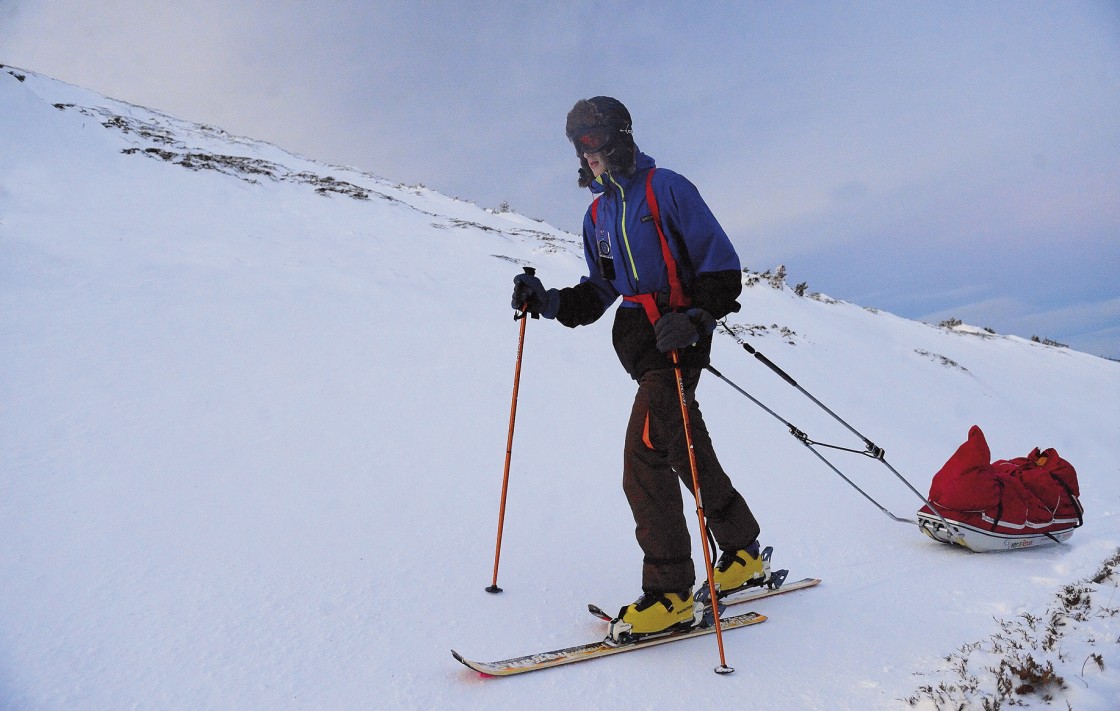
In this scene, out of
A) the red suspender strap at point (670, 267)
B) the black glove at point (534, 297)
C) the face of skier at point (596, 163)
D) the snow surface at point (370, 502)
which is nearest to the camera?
the snow surface at point (370, 502)

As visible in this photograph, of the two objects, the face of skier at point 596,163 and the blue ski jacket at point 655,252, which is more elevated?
the face of skier at point 596,163

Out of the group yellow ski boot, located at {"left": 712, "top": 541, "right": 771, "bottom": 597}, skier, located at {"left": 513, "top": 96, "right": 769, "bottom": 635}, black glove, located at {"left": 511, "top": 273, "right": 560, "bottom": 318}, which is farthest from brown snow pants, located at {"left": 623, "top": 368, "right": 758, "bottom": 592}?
black glove, located at {"left": 511, "top": 273, "right": 560, "bottom": 318}

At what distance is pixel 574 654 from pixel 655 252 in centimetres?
177

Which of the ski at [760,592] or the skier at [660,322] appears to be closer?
the skier at [660,322]

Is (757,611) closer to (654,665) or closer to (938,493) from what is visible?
(654,665)

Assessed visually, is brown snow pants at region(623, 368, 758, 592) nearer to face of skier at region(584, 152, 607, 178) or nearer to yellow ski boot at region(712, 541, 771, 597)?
yellow ski boot at region(712, 541, 771, 597)

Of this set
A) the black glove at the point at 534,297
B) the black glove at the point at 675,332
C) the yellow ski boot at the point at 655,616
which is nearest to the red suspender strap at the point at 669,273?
the black glove at the point at 675,332

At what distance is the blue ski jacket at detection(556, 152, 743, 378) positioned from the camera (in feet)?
8.88

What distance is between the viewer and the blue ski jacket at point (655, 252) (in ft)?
8.88

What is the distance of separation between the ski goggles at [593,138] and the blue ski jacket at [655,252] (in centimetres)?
14

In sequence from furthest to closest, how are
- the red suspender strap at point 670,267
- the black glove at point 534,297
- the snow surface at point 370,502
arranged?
the black glove at point 534,297
the red suspender strap at point 670,267
the snow surface at point 370,502

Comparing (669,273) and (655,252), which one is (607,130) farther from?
(669,273)

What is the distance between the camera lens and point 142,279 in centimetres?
564

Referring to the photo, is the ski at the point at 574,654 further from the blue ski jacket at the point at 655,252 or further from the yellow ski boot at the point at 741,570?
the blue ski jacket at the point at 655,252
